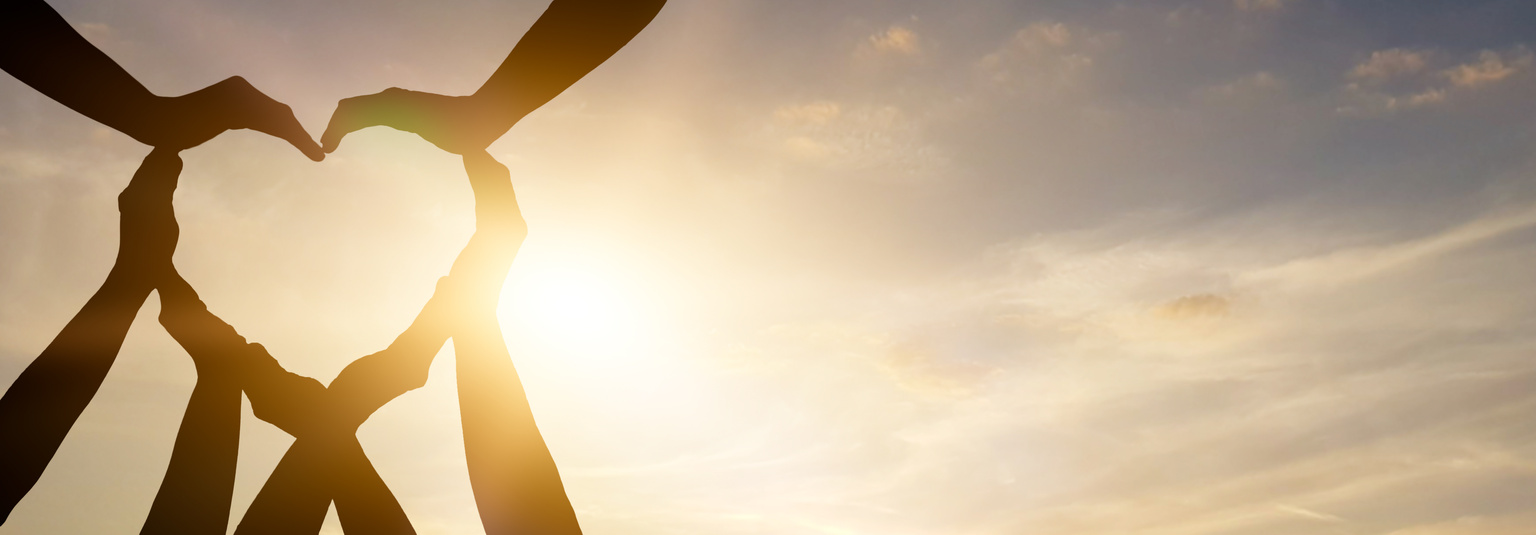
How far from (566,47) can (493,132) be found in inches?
69.2

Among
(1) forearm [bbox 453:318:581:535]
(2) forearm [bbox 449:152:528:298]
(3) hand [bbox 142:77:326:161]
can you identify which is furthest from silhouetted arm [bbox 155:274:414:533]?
(2) forearm [bbox 449:152:528:298]

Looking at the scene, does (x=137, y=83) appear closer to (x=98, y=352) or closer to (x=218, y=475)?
(x=98, y=352)

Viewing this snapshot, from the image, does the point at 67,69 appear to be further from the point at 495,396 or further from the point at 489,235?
the point at 495,396

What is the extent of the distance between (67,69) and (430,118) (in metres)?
5.07

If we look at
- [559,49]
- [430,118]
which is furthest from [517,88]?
Answer: [430,118]

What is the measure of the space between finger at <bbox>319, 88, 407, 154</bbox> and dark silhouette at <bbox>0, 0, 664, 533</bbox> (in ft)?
0.07

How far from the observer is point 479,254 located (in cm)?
1595

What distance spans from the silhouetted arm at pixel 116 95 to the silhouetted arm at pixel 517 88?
115 centimetres

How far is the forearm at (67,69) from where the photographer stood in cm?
1568

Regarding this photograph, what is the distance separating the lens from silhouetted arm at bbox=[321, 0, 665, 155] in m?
15.6

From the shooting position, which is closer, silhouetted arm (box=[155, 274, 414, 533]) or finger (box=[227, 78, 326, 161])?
silhouetted arm (box=[155, 274, 414, 533])

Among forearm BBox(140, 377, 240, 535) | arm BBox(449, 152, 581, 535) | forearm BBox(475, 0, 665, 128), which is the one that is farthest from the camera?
forearm BBox(475, 0, 665, 128)

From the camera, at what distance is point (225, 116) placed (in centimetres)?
1664

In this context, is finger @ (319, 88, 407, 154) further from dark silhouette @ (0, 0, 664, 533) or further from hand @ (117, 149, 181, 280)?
hand @ (117, 149, 181, 280)
